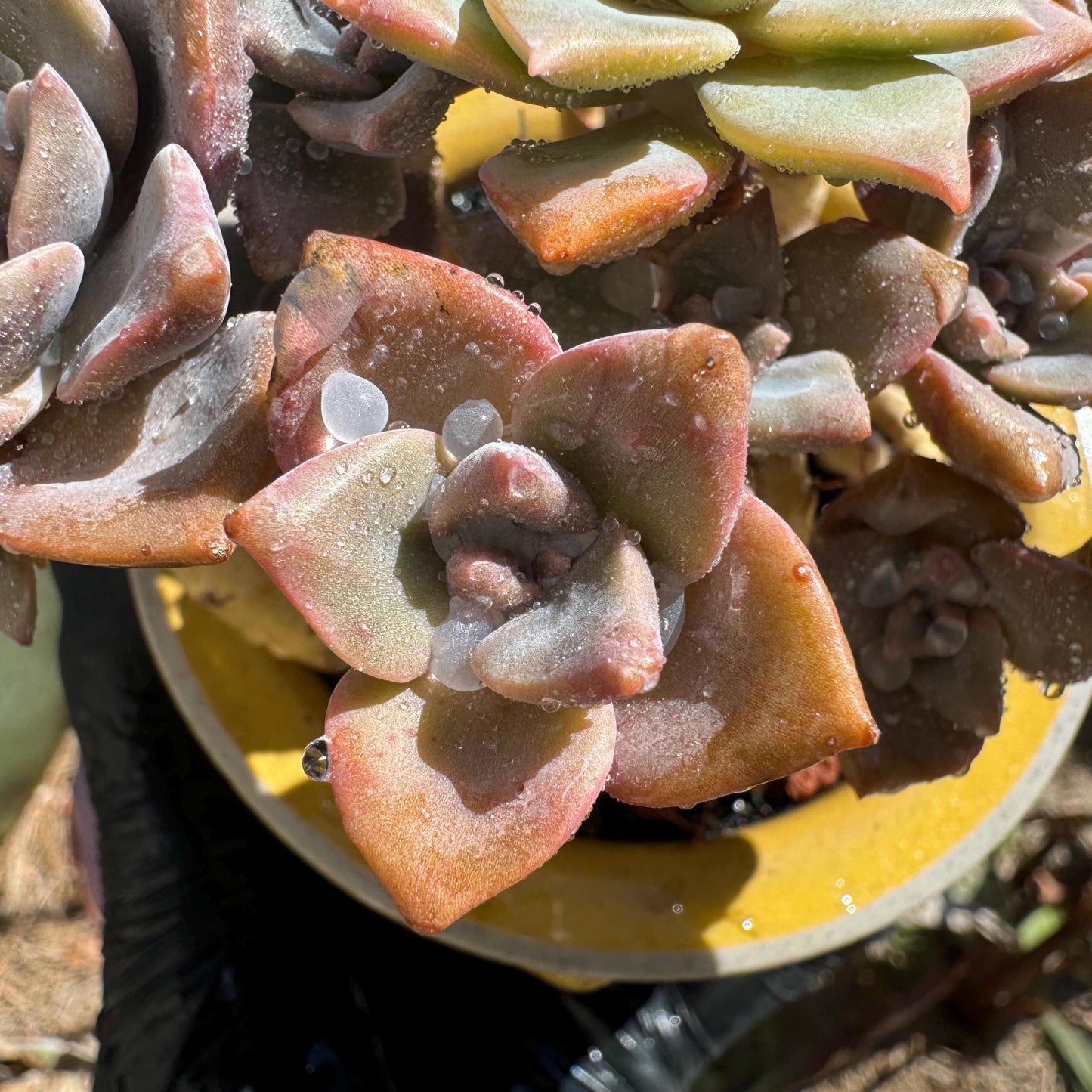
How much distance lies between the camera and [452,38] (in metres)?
0.37

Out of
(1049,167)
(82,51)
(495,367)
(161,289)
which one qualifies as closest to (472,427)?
(495,367)

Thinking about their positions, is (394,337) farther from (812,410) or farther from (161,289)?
(812,410)

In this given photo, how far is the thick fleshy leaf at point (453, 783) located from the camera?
1.21ft

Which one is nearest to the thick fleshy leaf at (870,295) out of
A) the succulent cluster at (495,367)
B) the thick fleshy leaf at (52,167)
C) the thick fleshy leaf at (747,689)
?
the succulent cluster at (495,367)

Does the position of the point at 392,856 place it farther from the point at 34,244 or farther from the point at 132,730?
the point at 132,730

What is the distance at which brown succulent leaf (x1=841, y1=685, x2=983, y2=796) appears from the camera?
0.58 m

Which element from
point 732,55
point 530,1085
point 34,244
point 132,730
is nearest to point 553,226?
point 732,55

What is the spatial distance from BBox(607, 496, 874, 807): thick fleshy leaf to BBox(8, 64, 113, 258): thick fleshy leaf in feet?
1.02

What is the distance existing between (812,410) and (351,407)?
208mm

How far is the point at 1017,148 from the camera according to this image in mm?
515

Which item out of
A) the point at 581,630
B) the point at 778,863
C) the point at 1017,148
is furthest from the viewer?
the point at 778,863

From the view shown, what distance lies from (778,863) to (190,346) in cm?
53

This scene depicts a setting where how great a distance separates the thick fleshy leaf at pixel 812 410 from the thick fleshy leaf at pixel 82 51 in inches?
12.2

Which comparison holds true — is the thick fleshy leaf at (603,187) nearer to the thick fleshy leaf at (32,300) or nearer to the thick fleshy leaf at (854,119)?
the thick fleshy leaf at (854,119)
